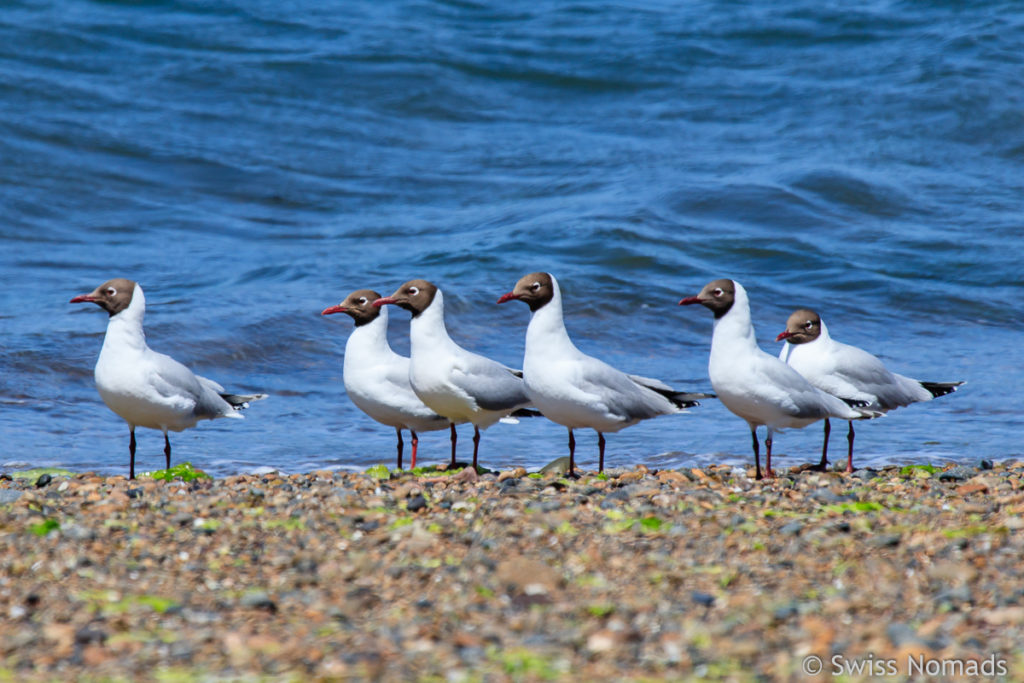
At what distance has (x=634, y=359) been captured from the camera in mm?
10875

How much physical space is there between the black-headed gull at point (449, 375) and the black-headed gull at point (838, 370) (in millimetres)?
1705

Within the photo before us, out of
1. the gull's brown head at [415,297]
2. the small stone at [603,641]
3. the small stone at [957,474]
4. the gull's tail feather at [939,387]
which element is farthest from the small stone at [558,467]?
the small stone at [603,641]

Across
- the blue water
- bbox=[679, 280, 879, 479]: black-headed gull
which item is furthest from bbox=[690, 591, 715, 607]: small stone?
the blue water

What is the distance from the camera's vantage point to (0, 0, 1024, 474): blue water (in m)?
9.49

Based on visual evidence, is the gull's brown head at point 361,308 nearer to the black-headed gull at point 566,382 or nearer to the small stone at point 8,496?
the black-headed gull at point 566,382

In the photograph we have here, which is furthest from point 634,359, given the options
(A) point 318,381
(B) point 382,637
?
(B) point 382,637

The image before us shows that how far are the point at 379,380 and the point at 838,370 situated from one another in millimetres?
2759

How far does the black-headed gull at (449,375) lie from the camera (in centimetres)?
698

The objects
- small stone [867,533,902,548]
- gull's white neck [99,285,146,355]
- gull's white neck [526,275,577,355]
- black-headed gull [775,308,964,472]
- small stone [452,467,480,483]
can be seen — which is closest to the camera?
small stone [867,533,902,548]

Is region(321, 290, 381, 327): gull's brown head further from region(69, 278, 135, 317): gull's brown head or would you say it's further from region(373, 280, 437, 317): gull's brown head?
region(69, 278, 135, 317): gull's brown head

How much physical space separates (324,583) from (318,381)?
594 centimetres

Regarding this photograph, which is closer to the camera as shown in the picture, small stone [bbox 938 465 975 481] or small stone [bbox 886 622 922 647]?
small stone [bbox 886 622 922 647]

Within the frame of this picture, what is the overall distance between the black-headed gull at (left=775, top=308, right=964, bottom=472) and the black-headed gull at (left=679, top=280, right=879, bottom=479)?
44 cm

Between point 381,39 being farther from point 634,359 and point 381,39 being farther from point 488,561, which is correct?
point 488,561
